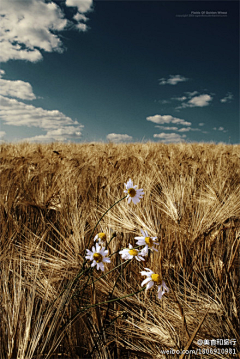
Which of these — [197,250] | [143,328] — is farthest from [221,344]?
[197,250]

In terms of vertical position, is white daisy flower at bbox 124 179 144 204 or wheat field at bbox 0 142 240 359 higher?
white daisy flower at bbox 124 179 144 204

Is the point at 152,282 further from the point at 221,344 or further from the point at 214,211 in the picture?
the point at 214,211

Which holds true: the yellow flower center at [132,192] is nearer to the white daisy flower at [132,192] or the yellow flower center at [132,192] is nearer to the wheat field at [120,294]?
the white daisy flower at [132,192]

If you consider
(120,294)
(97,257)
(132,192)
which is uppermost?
(132,192)

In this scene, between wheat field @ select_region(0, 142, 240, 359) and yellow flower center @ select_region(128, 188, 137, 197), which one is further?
yellow flower center @ select_region(128, 188, 137, 197)

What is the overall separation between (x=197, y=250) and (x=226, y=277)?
18 cm

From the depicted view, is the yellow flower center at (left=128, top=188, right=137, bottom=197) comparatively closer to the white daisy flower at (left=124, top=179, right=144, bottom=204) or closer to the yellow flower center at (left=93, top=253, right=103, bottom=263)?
the white daisy flower at (left=124, top=179, right=144, bottom=204)

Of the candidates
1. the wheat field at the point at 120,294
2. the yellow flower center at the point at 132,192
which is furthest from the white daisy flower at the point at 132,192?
the wheat field at the point at 120,294

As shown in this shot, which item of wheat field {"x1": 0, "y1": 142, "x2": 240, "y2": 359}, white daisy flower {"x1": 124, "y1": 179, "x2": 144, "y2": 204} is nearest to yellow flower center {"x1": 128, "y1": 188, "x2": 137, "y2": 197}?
white daisy flower {"x1": 124, "y1": 179, "x2": 144, "y2": 204}

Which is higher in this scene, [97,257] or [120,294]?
[97,257]

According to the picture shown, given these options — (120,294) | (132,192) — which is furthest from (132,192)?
(120,294)

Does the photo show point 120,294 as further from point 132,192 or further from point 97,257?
point 132,192

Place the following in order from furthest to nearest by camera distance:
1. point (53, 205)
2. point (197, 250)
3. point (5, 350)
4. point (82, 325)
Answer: point (53, 205) → point (197, 250) → point (82, 325) → point (5, 350)

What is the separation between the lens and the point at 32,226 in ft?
5.12
